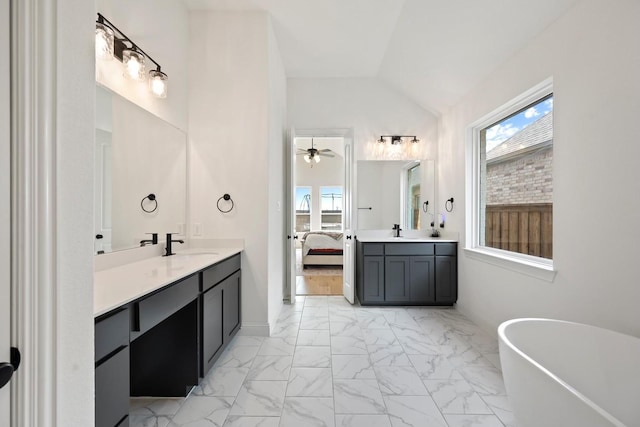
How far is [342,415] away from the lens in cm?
164

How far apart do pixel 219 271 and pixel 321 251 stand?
154 inches

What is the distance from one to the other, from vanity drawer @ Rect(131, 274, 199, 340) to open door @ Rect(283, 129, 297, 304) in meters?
1.92

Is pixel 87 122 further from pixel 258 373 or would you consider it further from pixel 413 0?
pixel 413 0

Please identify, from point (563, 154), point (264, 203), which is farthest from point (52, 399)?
point (563, 154)

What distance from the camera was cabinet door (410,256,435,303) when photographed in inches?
136

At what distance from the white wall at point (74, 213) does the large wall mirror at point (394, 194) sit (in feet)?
11.0

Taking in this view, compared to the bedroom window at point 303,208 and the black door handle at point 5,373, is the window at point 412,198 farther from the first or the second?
the bedroom window at point 303,208

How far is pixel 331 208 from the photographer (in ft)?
30.0

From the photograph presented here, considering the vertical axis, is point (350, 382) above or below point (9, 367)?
below

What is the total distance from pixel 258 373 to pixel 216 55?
2734mm

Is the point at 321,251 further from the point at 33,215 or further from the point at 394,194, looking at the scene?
the point at 33,215

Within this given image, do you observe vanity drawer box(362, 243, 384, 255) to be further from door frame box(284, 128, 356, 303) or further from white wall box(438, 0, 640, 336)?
white wall box(438, 0, 640, 336)

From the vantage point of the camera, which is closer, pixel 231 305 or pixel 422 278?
pixel 231 305

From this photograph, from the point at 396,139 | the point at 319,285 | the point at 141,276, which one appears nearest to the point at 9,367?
the point at 141,276
